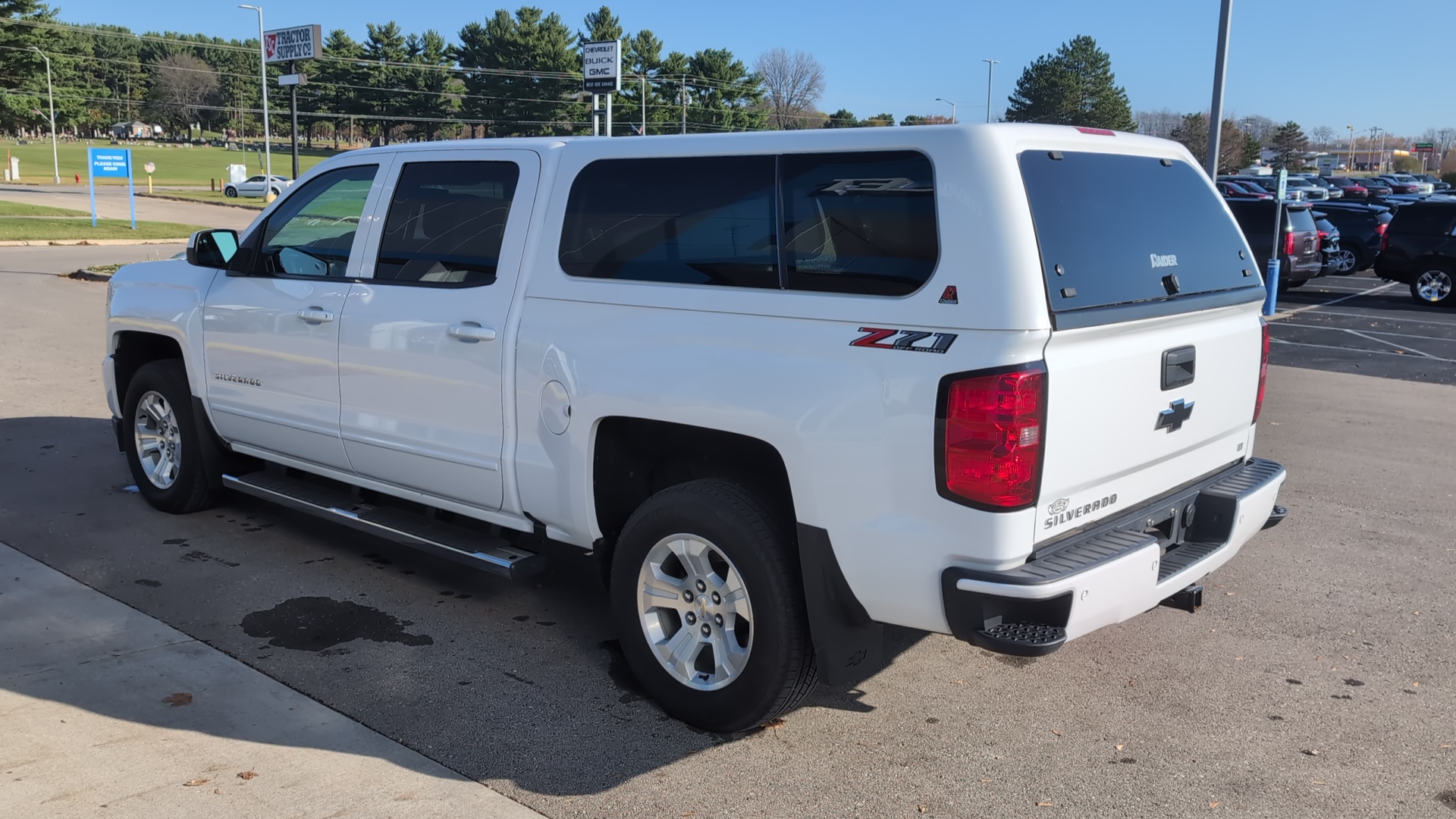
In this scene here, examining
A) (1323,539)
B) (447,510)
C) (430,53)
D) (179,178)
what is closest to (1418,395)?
→ (1323,539)

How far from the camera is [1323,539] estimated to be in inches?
245

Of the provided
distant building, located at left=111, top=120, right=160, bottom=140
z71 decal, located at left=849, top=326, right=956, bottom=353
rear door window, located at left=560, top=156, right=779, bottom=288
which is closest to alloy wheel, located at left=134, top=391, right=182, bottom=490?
rear door window, located at left=560, top=156, right=779, bottom=288

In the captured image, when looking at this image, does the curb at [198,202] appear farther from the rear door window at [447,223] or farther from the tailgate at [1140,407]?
the tailgate at [1140,407]

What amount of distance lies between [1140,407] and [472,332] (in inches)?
96.8

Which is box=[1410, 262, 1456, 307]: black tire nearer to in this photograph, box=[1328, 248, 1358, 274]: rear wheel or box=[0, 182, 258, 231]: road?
box=[1328, 248, 1358, 274]: rear wheel

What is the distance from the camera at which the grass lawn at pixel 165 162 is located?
247 ft

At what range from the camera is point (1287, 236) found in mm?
19281

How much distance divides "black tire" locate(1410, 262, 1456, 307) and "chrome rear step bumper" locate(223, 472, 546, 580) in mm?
19843

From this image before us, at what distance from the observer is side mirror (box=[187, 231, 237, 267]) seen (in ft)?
19.0

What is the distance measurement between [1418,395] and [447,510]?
401 inches

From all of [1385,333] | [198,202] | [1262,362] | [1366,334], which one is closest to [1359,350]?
[1366,334]

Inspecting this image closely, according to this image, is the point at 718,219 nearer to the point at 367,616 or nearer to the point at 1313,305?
the point at 367,616

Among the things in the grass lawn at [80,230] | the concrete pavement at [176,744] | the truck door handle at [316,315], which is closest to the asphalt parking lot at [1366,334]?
the truck door handle at [316,315]

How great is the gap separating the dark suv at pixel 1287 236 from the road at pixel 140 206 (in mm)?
27457
